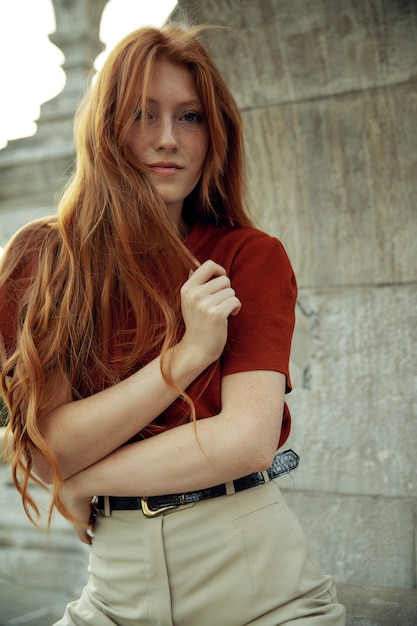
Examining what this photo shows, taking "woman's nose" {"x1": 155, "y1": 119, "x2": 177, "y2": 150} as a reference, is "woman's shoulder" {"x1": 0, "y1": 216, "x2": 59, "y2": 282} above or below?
below

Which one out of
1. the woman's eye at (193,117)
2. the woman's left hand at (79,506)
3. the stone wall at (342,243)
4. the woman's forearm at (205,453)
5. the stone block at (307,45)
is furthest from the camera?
the stone wall at (342,243)

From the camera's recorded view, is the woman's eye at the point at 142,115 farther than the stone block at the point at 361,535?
No

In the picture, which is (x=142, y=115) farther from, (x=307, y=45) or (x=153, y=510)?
(x=307, y=45)

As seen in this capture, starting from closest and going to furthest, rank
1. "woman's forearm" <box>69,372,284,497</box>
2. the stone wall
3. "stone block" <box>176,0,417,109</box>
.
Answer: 1. "woman's forearm" <box>69,372,284,497</box>
2. "stone block" <box>176,0,417,109</box>
3. the stone wall

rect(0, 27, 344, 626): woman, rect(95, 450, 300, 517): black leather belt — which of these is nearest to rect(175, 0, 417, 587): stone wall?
rect(0, 27, 344, 626): woman

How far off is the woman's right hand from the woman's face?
26cm

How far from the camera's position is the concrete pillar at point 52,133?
140 inches

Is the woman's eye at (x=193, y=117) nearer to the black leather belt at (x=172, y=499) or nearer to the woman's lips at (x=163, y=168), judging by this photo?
the woman's lips at (x=163, y=168)

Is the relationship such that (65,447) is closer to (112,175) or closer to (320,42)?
(112,175)

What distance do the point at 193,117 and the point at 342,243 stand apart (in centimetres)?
135

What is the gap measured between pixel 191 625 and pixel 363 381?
1.57 meters

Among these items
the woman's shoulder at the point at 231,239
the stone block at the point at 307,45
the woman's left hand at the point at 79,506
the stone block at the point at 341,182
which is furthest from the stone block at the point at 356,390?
the woman's left hand at the point at 79,506

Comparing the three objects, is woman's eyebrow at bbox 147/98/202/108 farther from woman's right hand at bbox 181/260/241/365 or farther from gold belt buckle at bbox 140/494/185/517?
gold belt buckle at bbox 140/494/185/517

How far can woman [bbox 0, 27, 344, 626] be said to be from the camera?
4.74 ft
